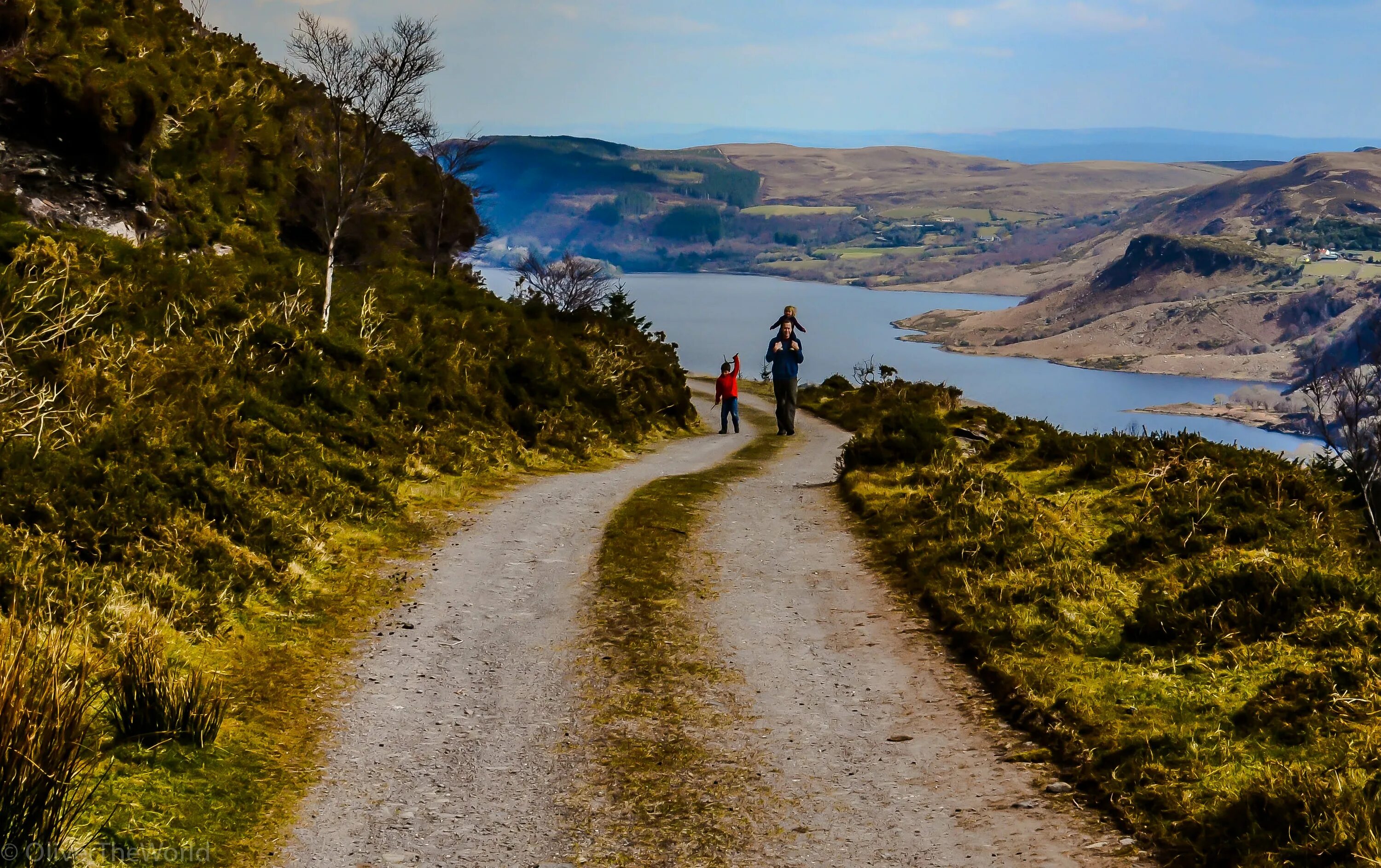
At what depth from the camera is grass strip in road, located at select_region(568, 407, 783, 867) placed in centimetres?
532

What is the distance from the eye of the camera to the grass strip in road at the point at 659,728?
5316mm

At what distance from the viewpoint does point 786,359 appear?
75.8ft

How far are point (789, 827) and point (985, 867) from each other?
965 millimetres

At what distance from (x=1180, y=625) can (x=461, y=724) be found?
5.23 m

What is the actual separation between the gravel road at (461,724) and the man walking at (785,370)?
11.4 metres

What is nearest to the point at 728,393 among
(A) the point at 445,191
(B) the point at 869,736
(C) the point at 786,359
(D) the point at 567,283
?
(C) the point at 786,359

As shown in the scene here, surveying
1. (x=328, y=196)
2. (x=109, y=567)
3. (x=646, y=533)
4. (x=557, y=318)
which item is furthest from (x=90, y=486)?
(x=557, y=318)

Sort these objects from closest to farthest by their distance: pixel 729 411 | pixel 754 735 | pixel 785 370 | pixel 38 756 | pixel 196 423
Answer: pixel 38 756 → pixel 754 735 → pixel 196 423 → pixel 785 370 → pixel 729 411

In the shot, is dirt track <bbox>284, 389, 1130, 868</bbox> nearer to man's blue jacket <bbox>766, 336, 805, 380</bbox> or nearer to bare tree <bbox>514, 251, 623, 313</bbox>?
man's blue jacket <bbox>766, 336, 805, 380</bbox>

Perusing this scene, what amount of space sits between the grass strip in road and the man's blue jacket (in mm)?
11498

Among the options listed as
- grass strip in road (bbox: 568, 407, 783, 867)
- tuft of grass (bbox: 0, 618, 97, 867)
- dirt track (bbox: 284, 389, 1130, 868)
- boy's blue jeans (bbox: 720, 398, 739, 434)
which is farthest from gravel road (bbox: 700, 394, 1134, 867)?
boy's blue jeans (bbox: 720, 398, 739, 434)

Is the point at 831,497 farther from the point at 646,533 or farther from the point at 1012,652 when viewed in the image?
the point at 1012,652

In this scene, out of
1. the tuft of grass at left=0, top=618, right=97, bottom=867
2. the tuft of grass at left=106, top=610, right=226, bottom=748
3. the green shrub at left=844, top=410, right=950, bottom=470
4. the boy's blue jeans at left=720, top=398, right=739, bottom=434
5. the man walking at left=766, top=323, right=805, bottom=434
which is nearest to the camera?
the tuft of grass at left=0, top=618, right=97, bottom=867

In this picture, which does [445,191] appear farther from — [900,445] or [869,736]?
[869,736]
